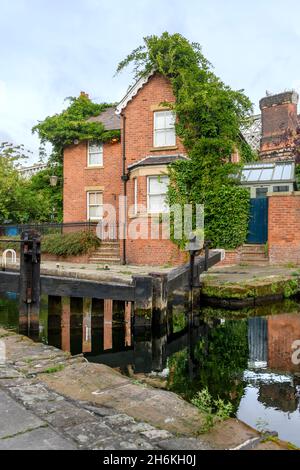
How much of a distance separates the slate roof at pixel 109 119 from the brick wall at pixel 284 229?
9.52 m

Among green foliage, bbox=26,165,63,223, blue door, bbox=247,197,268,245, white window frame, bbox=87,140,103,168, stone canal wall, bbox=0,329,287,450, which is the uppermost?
white window frame, bbox=87,140,103,168

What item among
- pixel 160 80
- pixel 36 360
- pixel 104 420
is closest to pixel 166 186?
pixel 160 80

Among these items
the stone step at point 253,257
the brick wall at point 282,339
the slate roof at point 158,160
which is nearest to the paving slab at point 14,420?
the brick wall at point 282,339

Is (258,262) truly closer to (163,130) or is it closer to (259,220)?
(259,220)

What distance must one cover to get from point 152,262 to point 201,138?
18.6 ft

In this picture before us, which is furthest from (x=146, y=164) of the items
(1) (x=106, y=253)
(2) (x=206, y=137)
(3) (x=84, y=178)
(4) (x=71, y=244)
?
(3) (x=84, y=178)

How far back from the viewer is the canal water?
16.2 feet

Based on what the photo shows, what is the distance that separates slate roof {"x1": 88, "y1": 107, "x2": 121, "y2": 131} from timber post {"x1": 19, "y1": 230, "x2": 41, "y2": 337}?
14.6 m

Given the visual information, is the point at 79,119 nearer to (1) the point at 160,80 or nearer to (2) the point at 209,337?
(1) the point at 160,80

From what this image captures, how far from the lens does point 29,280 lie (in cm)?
765

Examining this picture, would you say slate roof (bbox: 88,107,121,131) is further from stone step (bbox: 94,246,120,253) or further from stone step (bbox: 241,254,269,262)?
stone step (bbox: 241,254,269,262)

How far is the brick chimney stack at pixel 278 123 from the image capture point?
28189 millimetres

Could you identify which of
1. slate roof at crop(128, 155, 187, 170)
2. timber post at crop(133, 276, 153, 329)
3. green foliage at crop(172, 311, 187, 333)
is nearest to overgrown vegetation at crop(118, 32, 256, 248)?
slate roof at crop(128, 155, 187, 170)

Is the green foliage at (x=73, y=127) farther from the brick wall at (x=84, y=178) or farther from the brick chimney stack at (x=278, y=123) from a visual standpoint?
the brick chimney stack at (x=278, y=123)
